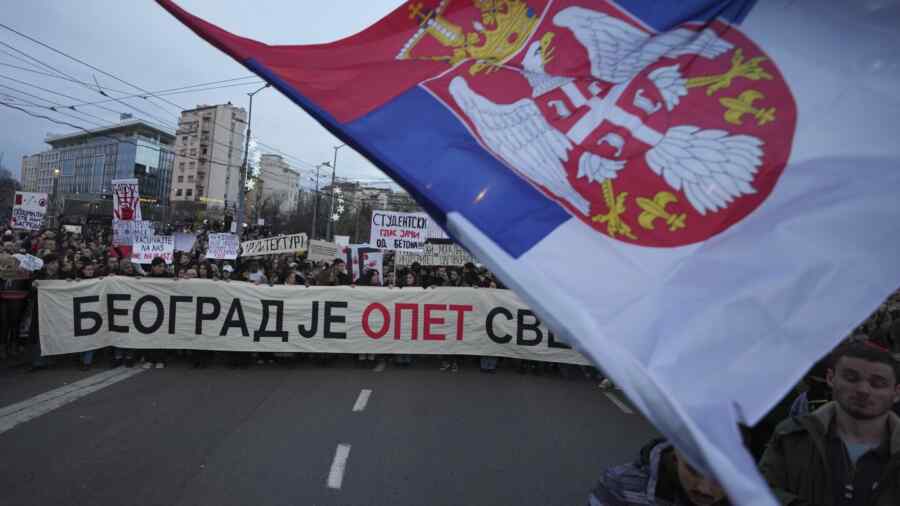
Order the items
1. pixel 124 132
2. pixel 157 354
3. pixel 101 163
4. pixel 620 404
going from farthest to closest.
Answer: pixel 101 163
pixel 124 132
pixel 157 354
pixel 620 404

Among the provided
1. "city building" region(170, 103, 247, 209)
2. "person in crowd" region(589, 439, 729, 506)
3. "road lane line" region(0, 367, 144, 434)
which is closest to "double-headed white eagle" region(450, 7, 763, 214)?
"person in crowd" region(589, 439, 729, 506)

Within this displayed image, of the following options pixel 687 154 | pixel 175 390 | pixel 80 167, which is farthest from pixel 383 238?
pixel 80 167

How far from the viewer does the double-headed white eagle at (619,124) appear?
155cm

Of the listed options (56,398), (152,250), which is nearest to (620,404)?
(56,398)

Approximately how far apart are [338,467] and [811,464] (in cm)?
380

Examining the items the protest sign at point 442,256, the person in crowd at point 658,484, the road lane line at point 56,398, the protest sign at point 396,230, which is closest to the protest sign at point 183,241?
the protest sign at point 396,230

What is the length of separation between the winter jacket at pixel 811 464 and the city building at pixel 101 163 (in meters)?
104

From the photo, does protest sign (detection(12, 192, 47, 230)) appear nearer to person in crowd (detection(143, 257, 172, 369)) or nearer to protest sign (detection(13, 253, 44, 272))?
protest sign (detection(13, 253, 44, 272))

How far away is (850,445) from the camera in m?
2.15

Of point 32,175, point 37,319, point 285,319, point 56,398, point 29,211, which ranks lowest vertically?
point 56,398

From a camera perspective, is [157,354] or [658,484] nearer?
[658,484]

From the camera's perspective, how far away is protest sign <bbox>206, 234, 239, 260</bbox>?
557 inches

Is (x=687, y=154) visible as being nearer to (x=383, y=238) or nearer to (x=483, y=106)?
(x=483, y=106)

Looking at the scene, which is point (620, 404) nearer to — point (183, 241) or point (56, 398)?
point (56, 398)
